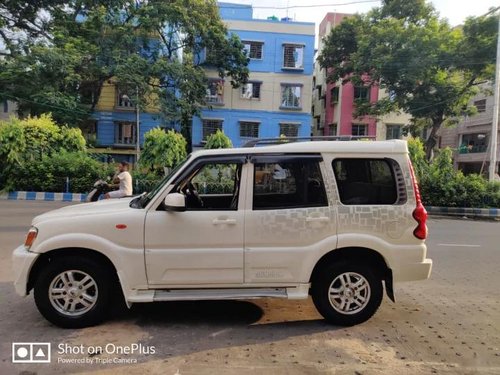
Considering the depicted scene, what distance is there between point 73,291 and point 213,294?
142 centimetres

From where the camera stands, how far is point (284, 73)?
34.5m

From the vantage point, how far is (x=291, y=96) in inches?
1375

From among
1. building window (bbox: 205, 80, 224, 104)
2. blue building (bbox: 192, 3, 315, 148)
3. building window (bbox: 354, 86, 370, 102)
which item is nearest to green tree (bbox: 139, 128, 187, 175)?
blue building (bbox: 192, 3, 315, 148)

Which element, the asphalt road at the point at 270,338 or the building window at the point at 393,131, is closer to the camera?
the asphalt road at the point at 270,338

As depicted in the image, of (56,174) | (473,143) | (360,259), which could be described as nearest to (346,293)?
(360,259)

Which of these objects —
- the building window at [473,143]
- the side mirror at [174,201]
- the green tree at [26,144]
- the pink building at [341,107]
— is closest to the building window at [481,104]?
the building window at [473,143]

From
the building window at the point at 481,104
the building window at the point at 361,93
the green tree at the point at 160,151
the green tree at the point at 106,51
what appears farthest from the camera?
the building window at the point at 481,104

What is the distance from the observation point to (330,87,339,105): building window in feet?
128

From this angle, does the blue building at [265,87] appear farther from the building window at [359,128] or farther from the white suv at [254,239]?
the white suv at [254,239]

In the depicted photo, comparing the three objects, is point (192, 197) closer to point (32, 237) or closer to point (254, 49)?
point (32, 237)

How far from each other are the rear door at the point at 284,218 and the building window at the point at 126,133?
105 feet

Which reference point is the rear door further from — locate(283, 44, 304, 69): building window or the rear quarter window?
locate(283, 44, 304, 69): building window

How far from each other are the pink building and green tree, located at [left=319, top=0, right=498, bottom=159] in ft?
15.3

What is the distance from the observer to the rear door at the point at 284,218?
4605 millimetres
